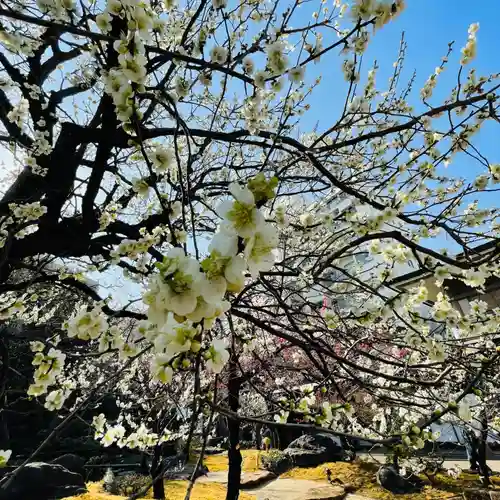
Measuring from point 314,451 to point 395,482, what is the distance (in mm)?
2719

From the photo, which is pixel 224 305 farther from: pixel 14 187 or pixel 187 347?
pixel 14 187

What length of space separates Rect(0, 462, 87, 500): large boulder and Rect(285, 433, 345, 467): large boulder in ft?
16.6

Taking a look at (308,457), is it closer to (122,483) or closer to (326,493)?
A: (326,493)

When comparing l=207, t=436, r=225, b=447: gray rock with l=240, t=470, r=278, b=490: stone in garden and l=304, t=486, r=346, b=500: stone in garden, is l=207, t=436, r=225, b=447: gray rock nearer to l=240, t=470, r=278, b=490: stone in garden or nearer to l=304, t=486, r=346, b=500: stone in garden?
l=240, t=470, r=278, b=490: stone in garden

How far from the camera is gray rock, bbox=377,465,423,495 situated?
6.84 metres

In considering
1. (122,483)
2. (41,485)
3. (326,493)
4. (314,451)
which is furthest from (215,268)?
(314,451)

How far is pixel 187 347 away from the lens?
2.67ft

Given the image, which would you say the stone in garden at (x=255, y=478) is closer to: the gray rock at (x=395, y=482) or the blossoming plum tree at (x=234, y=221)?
the gray rock at (x=395, y=482)

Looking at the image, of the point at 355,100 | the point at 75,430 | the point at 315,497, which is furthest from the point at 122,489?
the point at 355,100

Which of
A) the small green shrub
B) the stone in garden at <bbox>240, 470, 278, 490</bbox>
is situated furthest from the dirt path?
the small green shrub

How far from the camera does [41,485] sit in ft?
20.5

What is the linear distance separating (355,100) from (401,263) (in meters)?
1.30

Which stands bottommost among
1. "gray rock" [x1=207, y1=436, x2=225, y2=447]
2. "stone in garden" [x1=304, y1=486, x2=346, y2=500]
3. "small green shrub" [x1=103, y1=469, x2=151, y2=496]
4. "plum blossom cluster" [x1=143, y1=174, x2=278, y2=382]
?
"small green shrub" [x1=103, y1=469, x2=151, y2=496]

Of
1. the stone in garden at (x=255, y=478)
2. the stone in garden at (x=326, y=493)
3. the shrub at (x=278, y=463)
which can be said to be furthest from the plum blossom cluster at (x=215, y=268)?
the shrub at (x=278, y=463)
